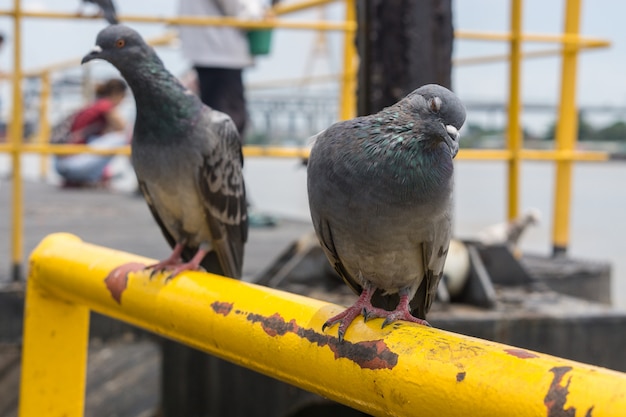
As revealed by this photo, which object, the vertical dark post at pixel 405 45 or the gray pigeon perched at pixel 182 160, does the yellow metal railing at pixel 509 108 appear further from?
the gray pigeon perched at pixel 182 160

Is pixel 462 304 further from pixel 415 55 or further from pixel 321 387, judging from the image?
pixel 321 387

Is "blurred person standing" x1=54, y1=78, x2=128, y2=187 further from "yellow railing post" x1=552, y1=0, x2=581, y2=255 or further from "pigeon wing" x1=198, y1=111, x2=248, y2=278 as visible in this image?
"pigeon wing" x1=198, y1=111, x2=248, y2=278

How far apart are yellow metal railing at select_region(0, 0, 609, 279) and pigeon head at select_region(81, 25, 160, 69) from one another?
1.69 metres

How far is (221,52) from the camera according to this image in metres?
4.25

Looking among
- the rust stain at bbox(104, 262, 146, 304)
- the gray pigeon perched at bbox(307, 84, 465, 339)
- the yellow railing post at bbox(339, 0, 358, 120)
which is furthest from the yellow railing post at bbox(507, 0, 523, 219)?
the rust stain at bbox(104, 262, 146, 304)

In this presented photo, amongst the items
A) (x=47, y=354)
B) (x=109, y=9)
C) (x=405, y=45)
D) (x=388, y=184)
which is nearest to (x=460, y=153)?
(x=405, y=45)

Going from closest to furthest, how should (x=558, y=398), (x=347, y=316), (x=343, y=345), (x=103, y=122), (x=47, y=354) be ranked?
(x=558, y=398) → (x=343, y=345) → (x=347, y=316) → (x=47, y=354) → (x=103, y=122)

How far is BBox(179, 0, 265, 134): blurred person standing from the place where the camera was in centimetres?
426

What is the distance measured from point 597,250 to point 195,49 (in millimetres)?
5015

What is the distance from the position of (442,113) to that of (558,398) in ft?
2.11

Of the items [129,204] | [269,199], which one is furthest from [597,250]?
[269,199]

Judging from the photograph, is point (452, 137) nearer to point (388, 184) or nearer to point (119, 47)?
point (388, 184)

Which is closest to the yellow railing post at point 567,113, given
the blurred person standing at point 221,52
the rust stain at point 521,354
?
the blurred person standing at point 221,52

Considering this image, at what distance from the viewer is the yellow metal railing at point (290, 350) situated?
107 cm
